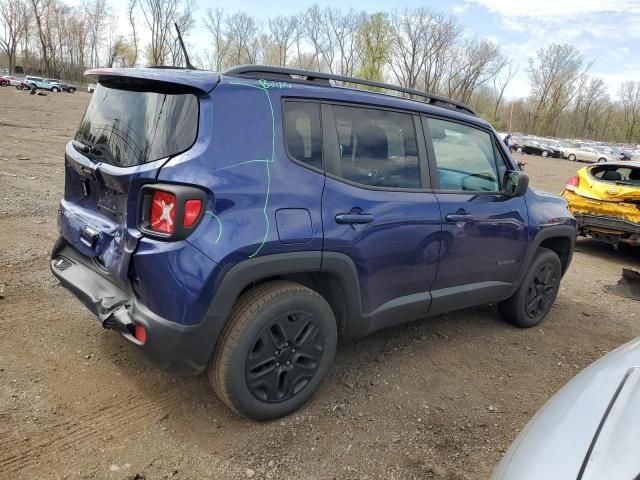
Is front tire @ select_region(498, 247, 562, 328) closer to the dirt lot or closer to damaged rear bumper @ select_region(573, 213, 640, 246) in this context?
the dirt lot

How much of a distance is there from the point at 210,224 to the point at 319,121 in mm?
936

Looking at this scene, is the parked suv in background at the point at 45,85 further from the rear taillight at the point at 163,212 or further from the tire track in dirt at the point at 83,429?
the rear taillight at the point at 163,212

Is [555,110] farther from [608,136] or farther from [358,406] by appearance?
[358,406]

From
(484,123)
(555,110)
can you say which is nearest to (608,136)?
(555,110)

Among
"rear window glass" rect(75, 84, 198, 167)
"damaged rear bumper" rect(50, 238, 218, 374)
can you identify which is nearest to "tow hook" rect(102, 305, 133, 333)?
"damaged rear bumper" rect(50, 238, 218, 374)

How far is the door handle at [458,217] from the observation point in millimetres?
3354

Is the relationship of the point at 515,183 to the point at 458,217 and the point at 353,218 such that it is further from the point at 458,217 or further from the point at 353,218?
the point at 353,218

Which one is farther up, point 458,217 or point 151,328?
point 458,217

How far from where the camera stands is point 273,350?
269 cm

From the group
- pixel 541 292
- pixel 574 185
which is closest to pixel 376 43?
pixel 574 185

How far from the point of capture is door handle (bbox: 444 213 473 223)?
3.35 m

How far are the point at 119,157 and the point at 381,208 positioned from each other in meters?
1.48

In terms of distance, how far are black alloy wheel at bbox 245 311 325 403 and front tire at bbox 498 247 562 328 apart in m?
2.24

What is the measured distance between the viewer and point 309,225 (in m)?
2.64
